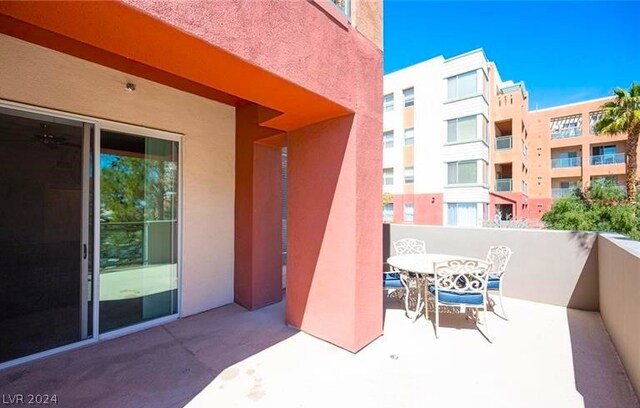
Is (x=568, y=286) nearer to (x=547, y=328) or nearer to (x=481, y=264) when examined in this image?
(x=547, y=328)

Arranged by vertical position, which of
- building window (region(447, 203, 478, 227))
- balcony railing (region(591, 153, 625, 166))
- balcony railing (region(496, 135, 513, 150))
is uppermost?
balcony railing (region(496, 135, 513, 150))

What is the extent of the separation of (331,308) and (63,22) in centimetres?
330

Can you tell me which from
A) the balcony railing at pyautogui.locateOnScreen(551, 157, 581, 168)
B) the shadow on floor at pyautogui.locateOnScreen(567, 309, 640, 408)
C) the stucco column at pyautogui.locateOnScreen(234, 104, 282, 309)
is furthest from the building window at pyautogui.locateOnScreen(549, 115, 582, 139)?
the stucco column at pyautogui.locateOnScreen(234, 104, 282, 309)

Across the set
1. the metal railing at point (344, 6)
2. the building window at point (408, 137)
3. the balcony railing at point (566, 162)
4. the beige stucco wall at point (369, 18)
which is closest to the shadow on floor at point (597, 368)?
the beige stucco wall at point (369, 18)

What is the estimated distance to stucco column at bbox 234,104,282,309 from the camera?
4531 millimetres

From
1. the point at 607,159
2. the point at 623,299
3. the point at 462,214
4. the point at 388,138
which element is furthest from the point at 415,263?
the point at 607,159

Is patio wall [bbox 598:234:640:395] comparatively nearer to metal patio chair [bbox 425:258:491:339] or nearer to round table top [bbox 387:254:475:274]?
metal patio chair [bbox 425:258:491:339]

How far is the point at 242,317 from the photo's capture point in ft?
14.0

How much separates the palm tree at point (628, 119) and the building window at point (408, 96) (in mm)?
8759

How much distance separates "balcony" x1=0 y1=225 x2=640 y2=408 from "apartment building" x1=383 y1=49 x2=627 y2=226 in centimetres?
1155

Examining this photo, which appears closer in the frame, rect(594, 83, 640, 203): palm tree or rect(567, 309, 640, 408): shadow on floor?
rect(567, 309, 640, 408): shadow on floor

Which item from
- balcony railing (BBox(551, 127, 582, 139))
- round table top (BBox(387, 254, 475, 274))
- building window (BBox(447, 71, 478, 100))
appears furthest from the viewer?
balcony railing (BBox(551, 127, 582, 139))

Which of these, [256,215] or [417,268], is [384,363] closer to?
[417,268]

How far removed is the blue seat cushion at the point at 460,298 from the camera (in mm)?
3543
